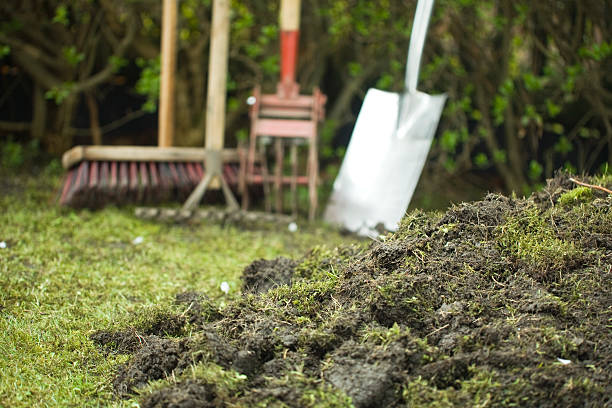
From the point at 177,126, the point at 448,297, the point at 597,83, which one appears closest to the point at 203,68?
the point at 177,126

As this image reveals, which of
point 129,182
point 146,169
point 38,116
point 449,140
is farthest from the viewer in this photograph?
point 38,116

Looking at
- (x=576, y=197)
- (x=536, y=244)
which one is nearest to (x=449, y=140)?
(x=576, y=197)

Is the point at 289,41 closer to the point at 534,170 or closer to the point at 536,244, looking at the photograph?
the point at 534,170

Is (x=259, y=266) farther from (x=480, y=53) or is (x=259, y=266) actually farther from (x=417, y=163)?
(x=480, y=53)

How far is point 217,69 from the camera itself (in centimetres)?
456

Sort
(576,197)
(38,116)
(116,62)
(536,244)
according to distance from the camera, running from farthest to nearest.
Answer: (38,116) < (116,62) < (576,197) < (536,244)

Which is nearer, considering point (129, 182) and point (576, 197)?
point (576, 197)

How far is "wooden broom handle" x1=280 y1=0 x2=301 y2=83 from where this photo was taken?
459cm

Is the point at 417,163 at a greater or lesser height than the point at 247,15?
lesser

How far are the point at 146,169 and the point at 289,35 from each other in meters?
1.45

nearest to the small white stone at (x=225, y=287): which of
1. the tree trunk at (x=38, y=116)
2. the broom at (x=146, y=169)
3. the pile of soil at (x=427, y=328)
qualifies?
the pile of soil at (x=427, y=328)

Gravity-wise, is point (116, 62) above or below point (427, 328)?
above

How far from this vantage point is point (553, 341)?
1.81 meters

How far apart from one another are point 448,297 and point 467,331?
0.17 m
